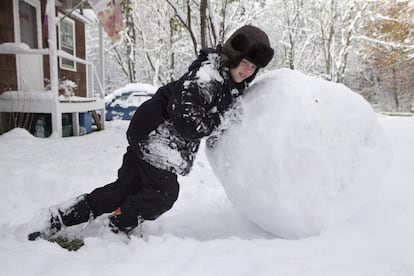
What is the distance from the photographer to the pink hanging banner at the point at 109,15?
6293mm

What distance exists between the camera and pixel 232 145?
2141 millimetres

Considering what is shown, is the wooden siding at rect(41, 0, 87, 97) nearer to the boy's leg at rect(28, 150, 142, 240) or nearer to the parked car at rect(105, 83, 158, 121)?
the parked car at rect(105, 83, 158, 121)

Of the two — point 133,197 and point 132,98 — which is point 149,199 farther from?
point 132,98

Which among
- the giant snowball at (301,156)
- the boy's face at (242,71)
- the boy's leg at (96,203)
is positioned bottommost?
the boy's leg at (96,203)

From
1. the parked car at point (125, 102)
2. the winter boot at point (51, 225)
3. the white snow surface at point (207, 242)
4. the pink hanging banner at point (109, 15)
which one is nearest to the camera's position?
the white snow surface at point (207, 242)

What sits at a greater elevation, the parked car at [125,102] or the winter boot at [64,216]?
the parked car at [125,102]

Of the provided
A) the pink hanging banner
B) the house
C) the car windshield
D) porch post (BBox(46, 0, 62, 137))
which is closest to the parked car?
the car windshield

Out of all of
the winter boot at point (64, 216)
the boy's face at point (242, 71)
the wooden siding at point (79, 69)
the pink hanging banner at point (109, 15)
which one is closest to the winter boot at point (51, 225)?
the winter boot at point (64, 216)

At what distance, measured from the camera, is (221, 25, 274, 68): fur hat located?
195 cm

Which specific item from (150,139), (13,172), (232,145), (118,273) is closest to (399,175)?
(232,145)

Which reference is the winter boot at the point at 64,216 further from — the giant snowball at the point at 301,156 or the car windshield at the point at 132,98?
the car windshield at the point at 132,98

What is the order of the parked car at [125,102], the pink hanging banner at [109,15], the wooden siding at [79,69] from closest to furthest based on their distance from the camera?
the pink hanging banner at [109,15] → the wooden siding at [79,69] → the parked car at [125,102]

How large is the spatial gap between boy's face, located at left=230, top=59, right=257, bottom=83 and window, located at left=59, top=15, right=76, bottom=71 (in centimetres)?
757

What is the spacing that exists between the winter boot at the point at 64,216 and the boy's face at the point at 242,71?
1223mm
